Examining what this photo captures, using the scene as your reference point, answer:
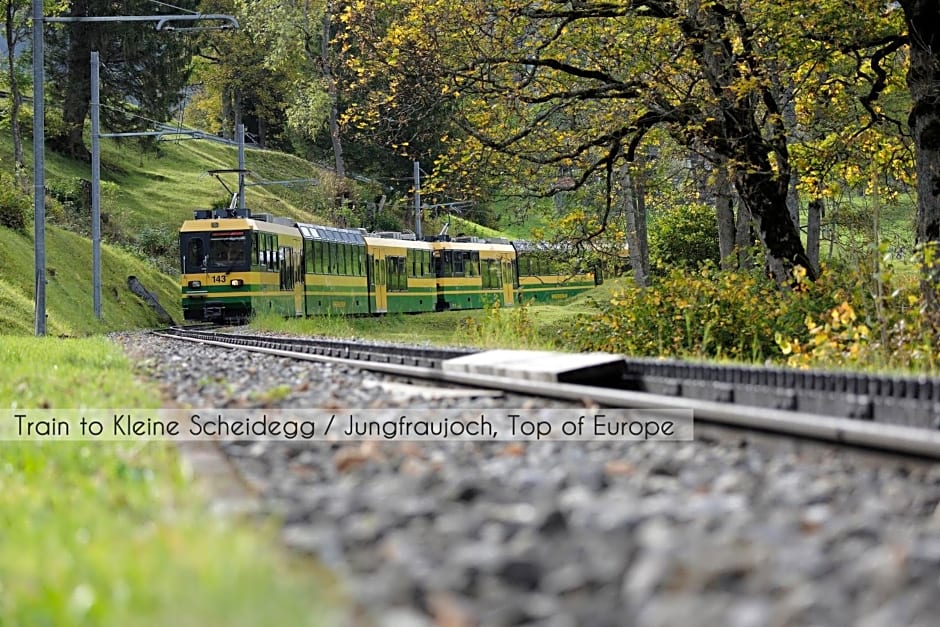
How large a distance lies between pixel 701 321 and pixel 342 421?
8861 mm

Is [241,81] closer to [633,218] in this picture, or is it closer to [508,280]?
[508,280]

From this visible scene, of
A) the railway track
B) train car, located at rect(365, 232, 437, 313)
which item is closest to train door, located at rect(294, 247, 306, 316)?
train car, located at rect(365, 232, 437, 313)

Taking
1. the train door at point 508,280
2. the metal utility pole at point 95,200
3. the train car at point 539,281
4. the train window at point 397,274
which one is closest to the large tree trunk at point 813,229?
the metal utility pole at point 95,200

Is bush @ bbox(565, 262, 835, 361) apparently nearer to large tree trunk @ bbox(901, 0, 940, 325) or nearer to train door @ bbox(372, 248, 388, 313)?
large tree trunk @ bbox(901, 0, 940, 325)

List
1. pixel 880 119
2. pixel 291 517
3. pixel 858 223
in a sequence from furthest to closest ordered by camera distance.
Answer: pixel 858 223
pixel 880 119
pixel 291 517

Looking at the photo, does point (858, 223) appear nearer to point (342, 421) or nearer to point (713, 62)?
point (713, 62)

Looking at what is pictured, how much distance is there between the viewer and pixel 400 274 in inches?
1668

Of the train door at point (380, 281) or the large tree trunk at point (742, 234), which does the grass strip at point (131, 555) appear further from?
the train door at point (380, 281)

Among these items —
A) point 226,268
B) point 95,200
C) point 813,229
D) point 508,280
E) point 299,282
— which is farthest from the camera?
point 508,280

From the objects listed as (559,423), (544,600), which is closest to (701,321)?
(559,423)

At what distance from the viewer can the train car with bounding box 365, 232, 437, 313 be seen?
40469 mm

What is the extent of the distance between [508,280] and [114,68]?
72.9ft

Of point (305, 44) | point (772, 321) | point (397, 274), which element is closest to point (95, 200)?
point (397, 274)

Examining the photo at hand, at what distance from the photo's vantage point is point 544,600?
296cm
